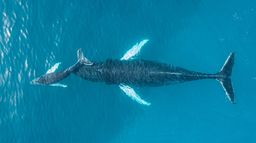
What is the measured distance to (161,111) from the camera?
85.1 ft

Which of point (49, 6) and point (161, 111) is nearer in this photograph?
point (49, 6)

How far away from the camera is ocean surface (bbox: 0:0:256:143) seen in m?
24.0

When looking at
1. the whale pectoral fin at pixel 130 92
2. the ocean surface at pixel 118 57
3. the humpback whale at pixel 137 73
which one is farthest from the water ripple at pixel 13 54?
the whale pectoral fin at pixel 130 92

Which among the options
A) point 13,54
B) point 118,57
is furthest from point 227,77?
point 13,54

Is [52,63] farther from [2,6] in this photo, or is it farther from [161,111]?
[161,111]

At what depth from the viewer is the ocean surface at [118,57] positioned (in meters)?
24.0

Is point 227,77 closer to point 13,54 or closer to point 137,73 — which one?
point 137,73

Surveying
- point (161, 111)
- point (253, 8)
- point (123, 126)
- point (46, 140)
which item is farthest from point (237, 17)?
point (46, 140)

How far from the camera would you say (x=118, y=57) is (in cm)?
Result: 2444

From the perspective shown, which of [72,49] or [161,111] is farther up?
[72,49]

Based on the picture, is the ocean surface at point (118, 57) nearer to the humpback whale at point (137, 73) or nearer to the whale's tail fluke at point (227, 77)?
the humpback whale at point (137, 73)

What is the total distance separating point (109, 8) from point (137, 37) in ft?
6.33

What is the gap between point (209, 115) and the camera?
25938 mm

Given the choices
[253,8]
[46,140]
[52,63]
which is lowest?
[46,140]
